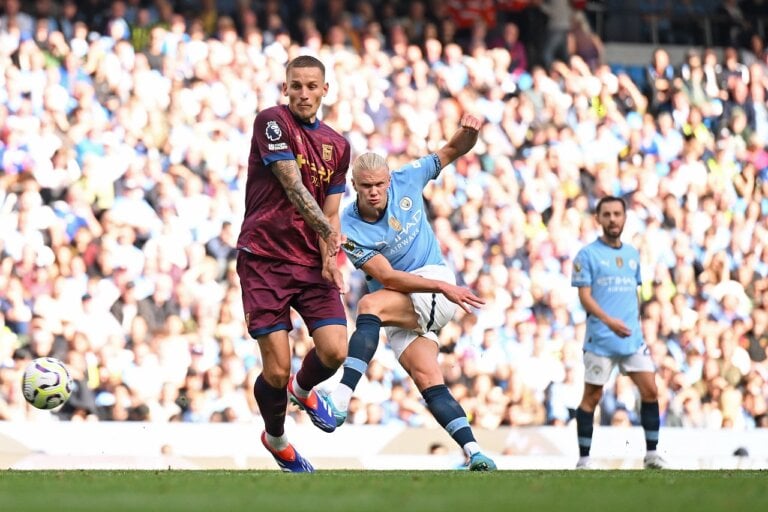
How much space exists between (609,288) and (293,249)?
13.9 feet

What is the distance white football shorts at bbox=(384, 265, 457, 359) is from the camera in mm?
9336

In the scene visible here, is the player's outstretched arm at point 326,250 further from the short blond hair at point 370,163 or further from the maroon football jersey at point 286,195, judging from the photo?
the short blond hair at point 370,163

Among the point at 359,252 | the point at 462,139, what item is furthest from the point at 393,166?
the point at 359,252

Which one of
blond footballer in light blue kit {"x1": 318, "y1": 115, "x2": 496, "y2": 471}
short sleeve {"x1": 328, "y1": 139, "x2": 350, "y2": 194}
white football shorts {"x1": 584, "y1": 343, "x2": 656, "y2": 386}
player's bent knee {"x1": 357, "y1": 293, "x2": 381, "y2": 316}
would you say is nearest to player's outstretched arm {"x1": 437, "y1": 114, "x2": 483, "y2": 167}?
blond footballer in light blue kit {"x1": 318, "y1": 115, "x2": 496, "y2": 471}

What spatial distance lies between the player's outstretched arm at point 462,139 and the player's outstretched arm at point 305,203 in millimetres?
1222

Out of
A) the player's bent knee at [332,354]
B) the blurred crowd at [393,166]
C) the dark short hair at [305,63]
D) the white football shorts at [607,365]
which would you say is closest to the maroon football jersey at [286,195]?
the dark short hair at [305,63]

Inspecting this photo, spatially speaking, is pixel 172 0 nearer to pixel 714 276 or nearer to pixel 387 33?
pixel 387 33

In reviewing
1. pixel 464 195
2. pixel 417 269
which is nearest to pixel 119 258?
pixel 464 195

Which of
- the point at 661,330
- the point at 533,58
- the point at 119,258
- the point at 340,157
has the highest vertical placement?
the point at 533,58

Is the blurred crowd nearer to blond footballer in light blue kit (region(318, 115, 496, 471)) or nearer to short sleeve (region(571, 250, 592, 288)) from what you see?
short sleeve (region(571, 250, 592, 288))

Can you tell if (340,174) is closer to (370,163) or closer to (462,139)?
(370,163)

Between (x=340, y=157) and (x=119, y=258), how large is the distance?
6.46 metres

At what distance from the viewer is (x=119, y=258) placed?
14.9m

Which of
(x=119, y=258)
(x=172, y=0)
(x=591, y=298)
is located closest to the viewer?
(x=591, y=298)
